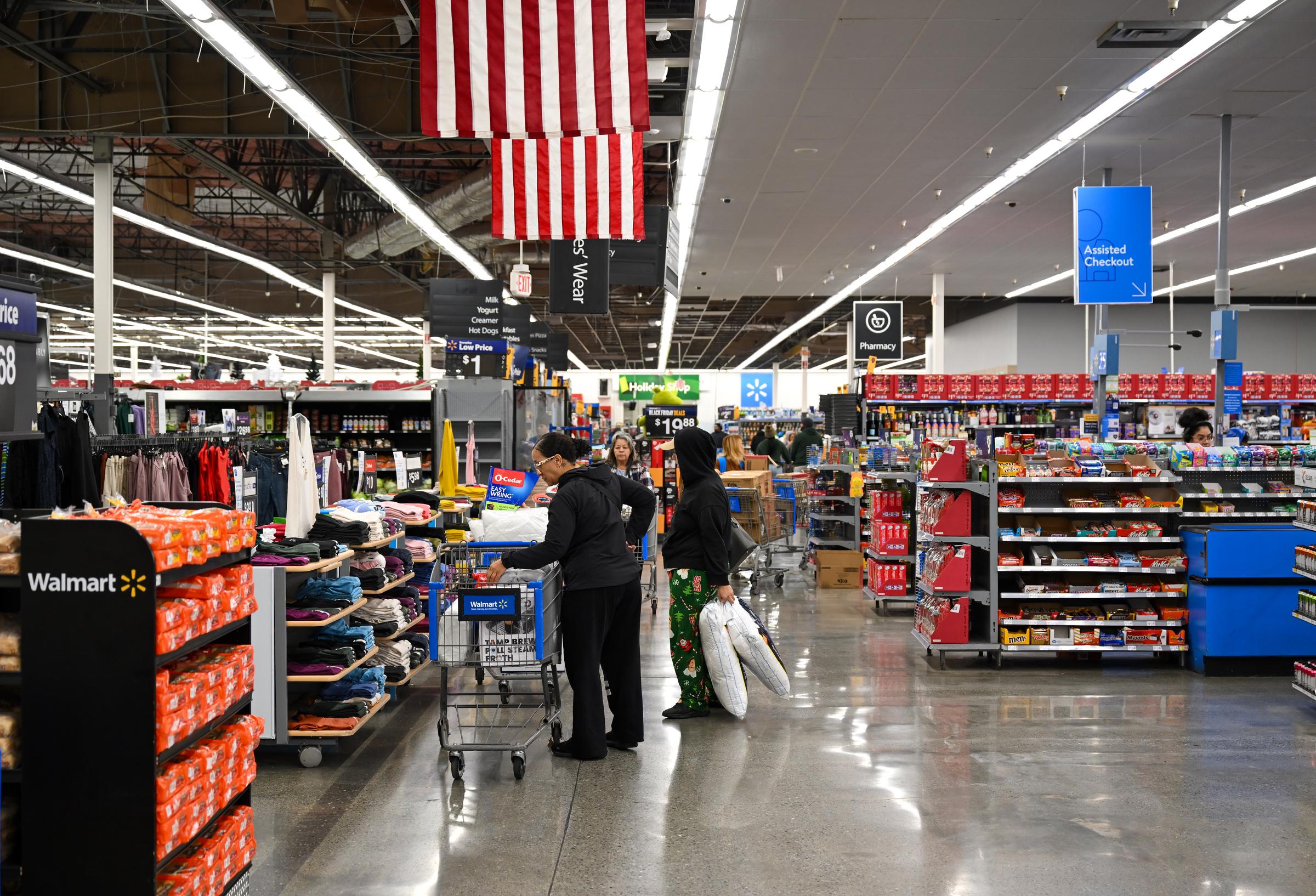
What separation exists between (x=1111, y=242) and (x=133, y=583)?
10040 mm

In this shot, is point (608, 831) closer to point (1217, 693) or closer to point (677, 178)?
point (1217, 693)

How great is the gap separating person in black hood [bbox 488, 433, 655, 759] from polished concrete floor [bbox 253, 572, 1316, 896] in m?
0.19

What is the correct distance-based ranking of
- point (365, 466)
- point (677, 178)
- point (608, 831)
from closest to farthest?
point (608, 831) < point (365, 466) < point (677, 178)

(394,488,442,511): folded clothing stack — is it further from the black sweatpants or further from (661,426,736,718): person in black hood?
the black sweatpants

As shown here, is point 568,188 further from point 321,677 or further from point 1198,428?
point 1198,428

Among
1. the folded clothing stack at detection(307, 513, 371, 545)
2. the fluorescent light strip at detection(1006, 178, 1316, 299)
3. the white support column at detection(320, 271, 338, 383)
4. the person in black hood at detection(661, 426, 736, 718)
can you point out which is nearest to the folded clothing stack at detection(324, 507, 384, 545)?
the folded clothing stack at detection(307, 513, 371, 545)

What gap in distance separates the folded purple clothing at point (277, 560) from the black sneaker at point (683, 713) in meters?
2.22

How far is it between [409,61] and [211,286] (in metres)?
14.5

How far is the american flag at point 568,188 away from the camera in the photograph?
7.27 m

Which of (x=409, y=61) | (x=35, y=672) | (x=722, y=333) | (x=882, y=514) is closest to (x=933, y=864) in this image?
(x=35, y=672)

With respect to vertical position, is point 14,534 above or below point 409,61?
below

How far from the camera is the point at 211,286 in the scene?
2195cm

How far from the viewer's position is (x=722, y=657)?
579 cm

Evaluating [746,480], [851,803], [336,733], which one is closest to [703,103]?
[746,480]
